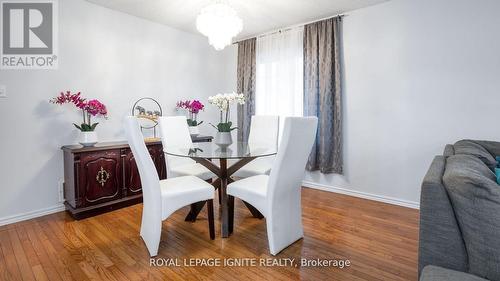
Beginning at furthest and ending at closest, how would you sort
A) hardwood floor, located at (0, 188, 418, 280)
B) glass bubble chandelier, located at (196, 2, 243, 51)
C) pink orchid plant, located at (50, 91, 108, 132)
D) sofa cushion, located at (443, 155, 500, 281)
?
pink orchid plant, located at (50, 91, 108, 132) → glass bubble chandelier, located at (196, 2, 243, 51) → hardwood floor, located at (0, 188, 418, 280) → sofa cushion, located at (443, 155, 500, 281)

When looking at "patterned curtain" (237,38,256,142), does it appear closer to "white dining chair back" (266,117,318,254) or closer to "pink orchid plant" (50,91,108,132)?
"pink orchid plant" (50,91,108,132)

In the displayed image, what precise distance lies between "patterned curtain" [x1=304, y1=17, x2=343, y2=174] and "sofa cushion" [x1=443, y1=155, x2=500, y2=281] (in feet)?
8.02

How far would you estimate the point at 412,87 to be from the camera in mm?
3002

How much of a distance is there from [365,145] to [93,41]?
3590mm

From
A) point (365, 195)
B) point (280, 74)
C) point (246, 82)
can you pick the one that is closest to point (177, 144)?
point (246, 82)

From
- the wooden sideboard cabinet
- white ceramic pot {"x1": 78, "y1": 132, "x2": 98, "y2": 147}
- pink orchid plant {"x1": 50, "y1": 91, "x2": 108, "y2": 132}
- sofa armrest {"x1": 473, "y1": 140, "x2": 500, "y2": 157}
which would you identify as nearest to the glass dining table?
the wooden sideboard cabinet

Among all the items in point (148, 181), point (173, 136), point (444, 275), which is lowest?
point (444, 275)

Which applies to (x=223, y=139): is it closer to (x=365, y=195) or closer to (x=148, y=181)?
(x=148, y=181)

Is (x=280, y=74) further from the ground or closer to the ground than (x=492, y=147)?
further from the ground

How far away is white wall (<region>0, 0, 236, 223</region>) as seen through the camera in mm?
2652

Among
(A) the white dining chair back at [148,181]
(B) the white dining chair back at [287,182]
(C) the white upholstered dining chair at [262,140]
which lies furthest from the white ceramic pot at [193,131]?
(B) the white dining chair back at [287,182]

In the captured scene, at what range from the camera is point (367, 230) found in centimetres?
245

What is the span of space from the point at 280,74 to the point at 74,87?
2.73 metres

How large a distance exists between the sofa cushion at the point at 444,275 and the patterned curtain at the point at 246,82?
3.41 metres
